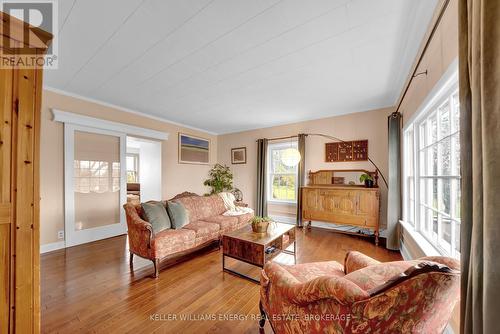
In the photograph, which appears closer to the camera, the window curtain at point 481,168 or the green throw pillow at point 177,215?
the window curtain at point 481,168

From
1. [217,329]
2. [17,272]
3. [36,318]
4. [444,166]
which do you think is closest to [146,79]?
[17,272]

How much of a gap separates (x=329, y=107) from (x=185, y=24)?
116 inches

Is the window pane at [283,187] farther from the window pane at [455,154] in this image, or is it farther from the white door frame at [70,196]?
the white door frame at [70,196]

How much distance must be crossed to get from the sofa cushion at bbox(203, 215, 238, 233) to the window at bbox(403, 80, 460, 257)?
2633 mm

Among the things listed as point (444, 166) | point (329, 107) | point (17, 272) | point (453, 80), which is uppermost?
point (329, 107)

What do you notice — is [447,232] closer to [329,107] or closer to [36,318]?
[329,107]

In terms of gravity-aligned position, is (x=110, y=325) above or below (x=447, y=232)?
below

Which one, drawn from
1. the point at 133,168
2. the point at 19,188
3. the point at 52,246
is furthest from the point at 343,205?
the point at 133,168

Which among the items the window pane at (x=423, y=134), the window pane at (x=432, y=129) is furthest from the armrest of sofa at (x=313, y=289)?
the window pane at (x=423, y=134)

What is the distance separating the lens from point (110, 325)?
160cm

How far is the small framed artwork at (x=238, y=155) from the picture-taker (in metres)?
5.60

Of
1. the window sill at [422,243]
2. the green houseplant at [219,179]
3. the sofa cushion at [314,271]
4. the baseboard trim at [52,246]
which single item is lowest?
the baseboard trim at [52,246]

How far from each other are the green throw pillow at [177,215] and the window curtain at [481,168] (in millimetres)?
2800

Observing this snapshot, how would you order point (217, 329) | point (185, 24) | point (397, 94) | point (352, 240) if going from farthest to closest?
1. point (352, 240)
2. point (397, 94)
3. point (185, 24)
4. point (217, 329)
